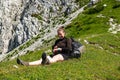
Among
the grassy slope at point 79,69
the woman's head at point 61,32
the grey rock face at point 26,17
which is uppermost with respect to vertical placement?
the woman's head at point 61,32

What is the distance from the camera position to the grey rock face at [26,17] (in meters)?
108

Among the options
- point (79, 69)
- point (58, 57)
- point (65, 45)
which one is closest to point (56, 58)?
point (58, 57)

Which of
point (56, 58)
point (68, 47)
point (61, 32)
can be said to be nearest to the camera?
point (56, 58)

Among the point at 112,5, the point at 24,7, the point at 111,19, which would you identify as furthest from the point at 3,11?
the point at 111,19

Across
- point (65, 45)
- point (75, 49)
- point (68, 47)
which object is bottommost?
point (75, 49)

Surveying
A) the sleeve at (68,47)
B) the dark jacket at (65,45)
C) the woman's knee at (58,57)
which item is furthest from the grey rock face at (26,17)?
the woman's knee at (58,57)

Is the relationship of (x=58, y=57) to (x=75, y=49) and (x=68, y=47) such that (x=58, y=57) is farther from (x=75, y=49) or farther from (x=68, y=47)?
(x=75, y=49)

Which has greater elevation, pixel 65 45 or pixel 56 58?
pixel 65 45

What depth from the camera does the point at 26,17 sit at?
115625 millimetres

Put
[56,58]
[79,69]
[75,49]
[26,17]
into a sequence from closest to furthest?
[79,69], [56,58], [75,49], [26,17]

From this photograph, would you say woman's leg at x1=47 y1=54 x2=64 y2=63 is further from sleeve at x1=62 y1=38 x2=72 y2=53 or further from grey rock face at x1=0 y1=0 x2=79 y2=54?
grey rock face at x1=0 y1=0 x2=79 y2=54

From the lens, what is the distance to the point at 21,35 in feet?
380

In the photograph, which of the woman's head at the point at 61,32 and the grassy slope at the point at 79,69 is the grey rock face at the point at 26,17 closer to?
the grassy slope at the point at 79,69

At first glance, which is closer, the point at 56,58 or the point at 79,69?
the point at 79,69
